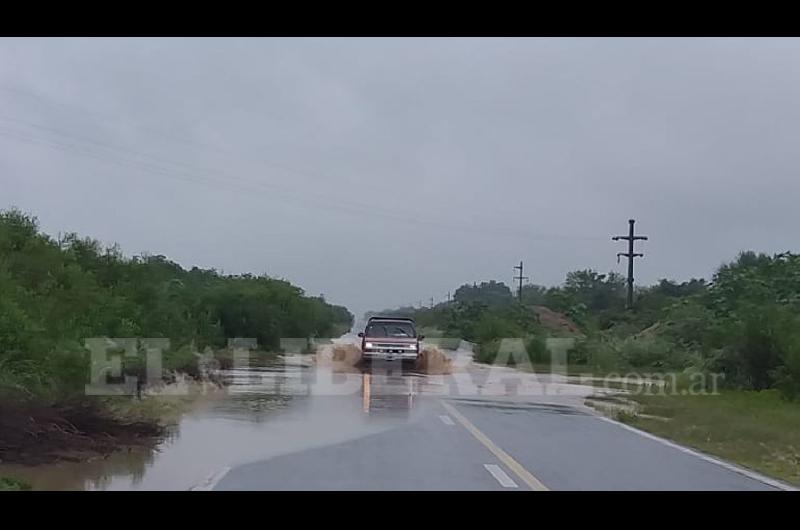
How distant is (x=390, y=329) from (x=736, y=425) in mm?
18046

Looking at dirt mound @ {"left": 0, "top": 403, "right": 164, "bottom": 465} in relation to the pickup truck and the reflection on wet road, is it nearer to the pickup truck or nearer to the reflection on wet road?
the reflection on wet road

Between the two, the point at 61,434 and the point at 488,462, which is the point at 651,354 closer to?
the point at 488,462

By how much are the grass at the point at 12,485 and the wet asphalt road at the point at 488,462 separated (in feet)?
6.35

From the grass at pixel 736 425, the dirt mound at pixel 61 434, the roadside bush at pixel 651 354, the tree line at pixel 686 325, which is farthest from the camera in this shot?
the roadside bush at pixel 651 354

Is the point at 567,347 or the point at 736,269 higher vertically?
the point at 736,269

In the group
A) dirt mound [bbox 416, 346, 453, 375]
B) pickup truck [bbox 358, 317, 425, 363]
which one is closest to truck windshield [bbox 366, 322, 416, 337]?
pickup truck [bbox 358, 317, 425, 363]

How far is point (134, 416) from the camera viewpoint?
16781mm

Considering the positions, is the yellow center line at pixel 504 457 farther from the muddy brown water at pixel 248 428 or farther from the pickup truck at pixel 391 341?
the pickup truck at pixel 391 341

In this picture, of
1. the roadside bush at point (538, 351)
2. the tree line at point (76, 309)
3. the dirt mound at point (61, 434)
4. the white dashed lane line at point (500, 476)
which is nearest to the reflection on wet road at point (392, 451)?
the white dashed lane line at point (500, 476)

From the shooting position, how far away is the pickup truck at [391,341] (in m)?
34.4

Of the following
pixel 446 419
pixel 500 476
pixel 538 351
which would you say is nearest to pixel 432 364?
pixel 538 351

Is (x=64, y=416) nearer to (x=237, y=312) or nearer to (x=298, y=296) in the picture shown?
(x=237, y=312)
